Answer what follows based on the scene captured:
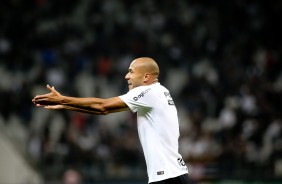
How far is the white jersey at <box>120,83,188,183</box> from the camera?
22.7ft

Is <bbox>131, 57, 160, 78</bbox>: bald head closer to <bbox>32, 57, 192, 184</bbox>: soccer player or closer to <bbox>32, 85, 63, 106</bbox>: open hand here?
<bbox>32, 57, 192, 184</bbox>: soccer player

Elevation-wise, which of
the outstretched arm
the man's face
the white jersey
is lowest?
the white jersey

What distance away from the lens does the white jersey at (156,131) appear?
6.92 metres

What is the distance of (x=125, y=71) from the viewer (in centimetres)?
1880

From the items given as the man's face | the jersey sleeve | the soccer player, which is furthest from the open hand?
the man's face

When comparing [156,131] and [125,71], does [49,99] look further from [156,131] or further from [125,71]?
[125,71]

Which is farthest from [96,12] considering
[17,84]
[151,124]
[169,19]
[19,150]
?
[151,124]

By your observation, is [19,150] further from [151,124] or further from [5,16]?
[151,124]

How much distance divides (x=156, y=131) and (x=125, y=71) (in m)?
11.9

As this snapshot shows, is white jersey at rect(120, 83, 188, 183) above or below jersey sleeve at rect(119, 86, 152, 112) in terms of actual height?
below

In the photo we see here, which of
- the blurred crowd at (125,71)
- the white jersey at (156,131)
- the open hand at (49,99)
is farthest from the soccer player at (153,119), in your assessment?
the blurred crowd at (125,71)

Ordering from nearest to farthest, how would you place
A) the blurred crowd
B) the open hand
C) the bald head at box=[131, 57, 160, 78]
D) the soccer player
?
the open hand < the soccer player < the bald head at box=[131, 57, 160, 78] < the blurred crowd

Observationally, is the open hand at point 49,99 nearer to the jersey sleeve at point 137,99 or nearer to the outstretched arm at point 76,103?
the outstretched arm at point 76,103

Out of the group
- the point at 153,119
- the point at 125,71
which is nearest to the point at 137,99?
the point at 153,119
